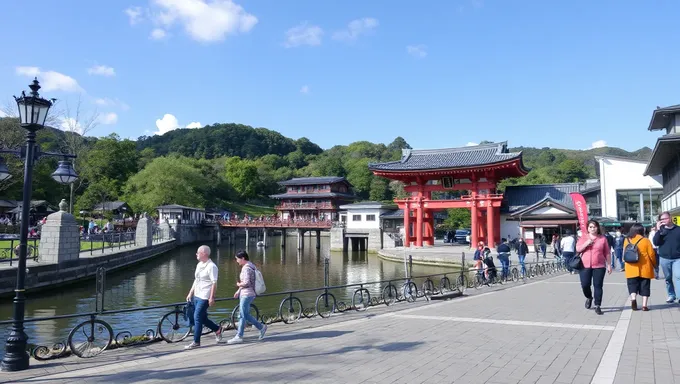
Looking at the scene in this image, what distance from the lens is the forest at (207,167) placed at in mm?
56781

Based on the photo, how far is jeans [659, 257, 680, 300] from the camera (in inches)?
373

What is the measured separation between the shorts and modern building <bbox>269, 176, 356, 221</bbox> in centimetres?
6690

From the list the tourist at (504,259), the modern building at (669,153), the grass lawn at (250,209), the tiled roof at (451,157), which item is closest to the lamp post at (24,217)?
the tourist at (504,259)

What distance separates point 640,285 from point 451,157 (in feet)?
118

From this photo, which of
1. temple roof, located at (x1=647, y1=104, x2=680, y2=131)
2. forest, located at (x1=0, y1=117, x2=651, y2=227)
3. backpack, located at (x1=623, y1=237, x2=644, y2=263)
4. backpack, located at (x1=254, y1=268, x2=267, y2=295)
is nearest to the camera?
backpack, located at (x1=254, y1=268, x2=267, y2=295)

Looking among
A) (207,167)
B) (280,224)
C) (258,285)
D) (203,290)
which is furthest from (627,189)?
(207,167)

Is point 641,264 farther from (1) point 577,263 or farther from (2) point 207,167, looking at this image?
(2) point 207,167

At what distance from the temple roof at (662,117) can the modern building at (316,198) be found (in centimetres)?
5082

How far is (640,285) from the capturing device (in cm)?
945

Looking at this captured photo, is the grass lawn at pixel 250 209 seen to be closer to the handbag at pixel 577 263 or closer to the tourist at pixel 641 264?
the handbag at pixel 577 263

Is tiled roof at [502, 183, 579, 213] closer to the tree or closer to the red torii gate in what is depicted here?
the red torii gate

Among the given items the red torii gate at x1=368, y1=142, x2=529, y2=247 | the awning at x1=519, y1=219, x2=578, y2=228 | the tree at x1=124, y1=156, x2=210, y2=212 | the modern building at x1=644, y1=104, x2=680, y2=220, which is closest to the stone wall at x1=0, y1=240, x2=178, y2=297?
the red torii gate at x1=368, y1=142, x2=529, y2=247

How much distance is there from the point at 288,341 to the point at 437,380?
131 inches

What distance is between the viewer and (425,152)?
154 ft
